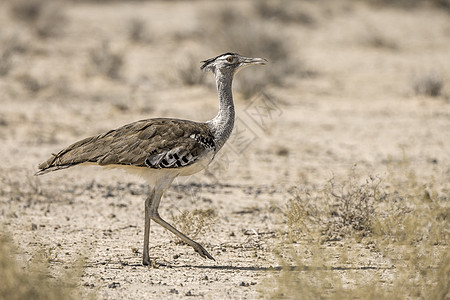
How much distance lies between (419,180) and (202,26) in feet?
35.4

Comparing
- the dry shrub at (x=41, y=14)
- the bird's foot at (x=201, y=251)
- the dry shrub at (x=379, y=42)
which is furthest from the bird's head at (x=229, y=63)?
the dry shrub at (x=41, y=14)

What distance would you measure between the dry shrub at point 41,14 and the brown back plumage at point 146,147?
12042 mm

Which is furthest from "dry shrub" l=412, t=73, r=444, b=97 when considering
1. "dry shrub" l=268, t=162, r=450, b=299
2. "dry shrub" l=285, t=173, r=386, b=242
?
"dry shrub" l=285, t=173, r=386, b=242

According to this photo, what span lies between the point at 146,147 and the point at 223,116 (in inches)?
26.4

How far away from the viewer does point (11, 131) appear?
954 cm

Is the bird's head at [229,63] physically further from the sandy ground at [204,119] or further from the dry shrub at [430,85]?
the dry shrub at [430,85]

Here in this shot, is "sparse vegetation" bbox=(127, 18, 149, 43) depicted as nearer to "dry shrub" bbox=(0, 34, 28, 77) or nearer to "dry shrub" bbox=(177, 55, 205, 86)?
"dry shrub" bbox=(0, 34, 28, 77)

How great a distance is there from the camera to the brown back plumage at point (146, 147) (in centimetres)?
489

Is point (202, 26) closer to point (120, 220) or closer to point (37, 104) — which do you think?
point (37, 104)

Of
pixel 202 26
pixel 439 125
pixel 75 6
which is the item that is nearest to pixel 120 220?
pixel 439 125

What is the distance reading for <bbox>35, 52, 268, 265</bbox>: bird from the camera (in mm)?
4898

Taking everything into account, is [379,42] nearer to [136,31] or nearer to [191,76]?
[136,31]

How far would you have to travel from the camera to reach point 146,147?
194 inches

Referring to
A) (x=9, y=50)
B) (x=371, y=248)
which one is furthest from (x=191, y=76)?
(x=371, y=248)
